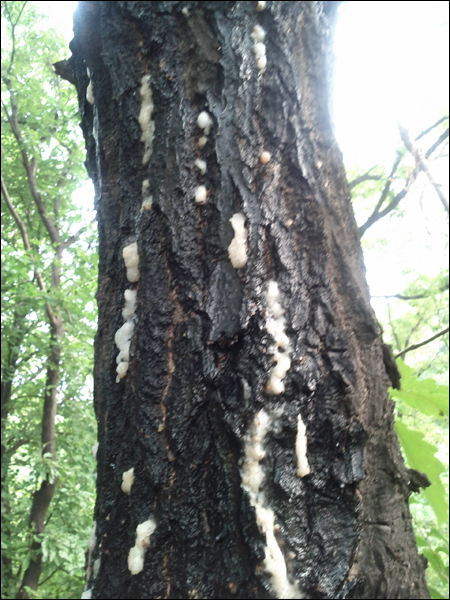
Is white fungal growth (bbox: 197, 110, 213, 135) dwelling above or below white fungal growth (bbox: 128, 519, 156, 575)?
above

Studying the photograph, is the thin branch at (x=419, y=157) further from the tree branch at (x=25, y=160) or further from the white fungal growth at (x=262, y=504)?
the tree branch at (x=25, y=160)

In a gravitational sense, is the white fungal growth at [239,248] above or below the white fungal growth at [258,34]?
below

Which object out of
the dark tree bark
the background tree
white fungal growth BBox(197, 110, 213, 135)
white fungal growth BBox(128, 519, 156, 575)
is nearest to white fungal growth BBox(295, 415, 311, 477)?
the dark tree bark

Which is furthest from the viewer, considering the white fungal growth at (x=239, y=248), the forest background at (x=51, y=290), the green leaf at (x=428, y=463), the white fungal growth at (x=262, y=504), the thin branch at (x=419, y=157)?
the forest background at (x=51, y=290)

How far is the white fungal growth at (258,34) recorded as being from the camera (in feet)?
2.74

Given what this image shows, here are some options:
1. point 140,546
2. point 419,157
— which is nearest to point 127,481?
point 140,546

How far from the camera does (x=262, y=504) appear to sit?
25.6 inches

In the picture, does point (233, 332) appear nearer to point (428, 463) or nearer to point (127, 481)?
point (127, 481)

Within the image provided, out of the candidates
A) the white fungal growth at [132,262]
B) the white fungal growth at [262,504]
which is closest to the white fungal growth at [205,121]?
the white fungal growth at [132,262]

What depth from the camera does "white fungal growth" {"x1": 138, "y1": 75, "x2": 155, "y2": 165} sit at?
833 mm

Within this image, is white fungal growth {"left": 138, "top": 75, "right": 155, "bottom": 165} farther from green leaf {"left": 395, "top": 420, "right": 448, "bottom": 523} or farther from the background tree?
the background tree

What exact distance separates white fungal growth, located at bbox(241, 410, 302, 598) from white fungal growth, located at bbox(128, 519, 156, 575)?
0.56 ft

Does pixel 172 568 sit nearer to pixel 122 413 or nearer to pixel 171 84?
pixel 122 413

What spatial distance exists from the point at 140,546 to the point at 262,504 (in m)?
0.21
